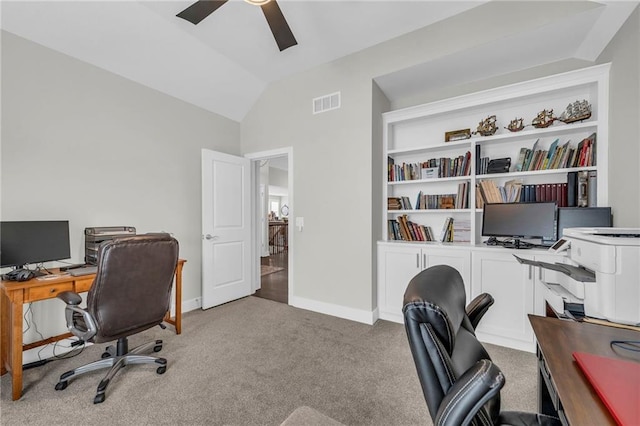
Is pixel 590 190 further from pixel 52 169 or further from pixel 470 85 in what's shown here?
pixel 52 169

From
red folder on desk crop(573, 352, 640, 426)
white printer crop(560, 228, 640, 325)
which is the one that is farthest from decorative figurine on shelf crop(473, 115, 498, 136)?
red folder on desk crop(573, 352, 640, 426)

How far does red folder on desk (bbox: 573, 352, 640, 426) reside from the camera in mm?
635

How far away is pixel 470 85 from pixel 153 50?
340 cm

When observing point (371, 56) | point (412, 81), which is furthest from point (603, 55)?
point (371, 56)

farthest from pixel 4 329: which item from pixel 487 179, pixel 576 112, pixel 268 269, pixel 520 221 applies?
pixel 576 112

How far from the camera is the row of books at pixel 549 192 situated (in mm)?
2295

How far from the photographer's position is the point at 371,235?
295 cm

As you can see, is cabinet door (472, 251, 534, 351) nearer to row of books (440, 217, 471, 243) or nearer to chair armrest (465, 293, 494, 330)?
row of books (440, 217, 471, 243)

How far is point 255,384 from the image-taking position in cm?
189

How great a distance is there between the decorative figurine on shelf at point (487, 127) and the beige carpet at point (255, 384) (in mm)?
2082

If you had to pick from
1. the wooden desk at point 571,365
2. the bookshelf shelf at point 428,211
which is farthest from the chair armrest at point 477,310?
the bookshelf shelf at point 428,211

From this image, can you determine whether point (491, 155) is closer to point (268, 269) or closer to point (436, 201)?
point (436, 201)

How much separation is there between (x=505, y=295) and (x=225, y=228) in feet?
10.6

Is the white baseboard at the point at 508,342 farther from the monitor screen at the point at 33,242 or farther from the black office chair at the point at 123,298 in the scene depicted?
the monitor screen at the point at 33,242
